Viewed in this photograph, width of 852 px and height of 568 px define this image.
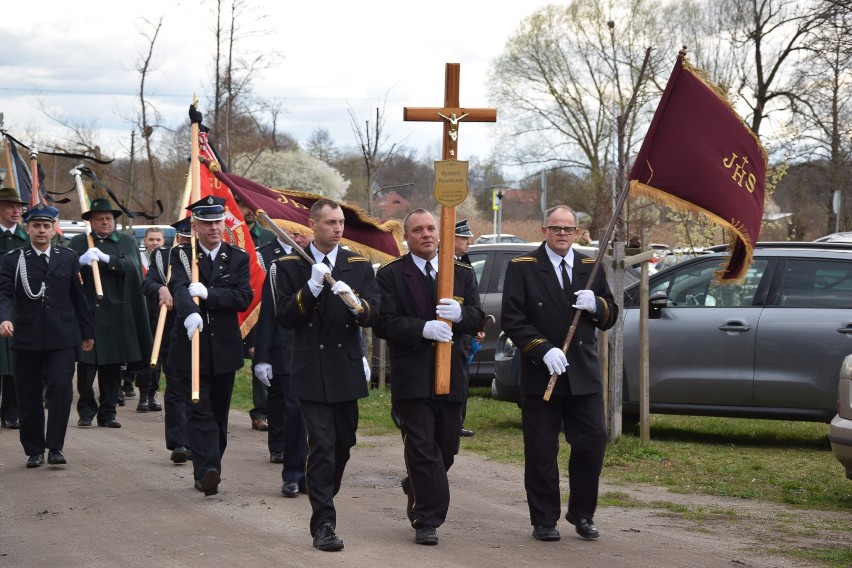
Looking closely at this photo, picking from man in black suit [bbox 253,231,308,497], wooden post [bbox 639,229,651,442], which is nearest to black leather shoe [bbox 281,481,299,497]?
man in black suit [bbox 253,231,308,497]

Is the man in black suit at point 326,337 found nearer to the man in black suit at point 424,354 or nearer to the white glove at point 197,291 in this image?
the man in black suit at point 424,354

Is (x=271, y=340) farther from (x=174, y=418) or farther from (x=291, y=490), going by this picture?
(x=291, y=490)

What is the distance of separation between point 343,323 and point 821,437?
647 centimetres

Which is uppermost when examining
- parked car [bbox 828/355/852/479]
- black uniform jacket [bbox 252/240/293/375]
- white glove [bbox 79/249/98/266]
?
white glove [bbox 79/249/98/266]

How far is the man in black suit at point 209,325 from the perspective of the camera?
811cm

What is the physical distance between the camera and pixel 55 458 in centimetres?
933

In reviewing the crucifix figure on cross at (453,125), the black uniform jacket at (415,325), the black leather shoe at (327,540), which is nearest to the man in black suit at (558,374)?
the black uniform jacket at (415,325)

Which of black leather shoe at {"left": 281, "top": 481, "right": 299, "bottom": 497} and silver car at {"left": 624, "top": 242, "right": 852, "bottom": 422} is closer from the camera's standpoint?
black leather shoe at {"left": 281, "top": 481, "right": 299, "bottom": 497}

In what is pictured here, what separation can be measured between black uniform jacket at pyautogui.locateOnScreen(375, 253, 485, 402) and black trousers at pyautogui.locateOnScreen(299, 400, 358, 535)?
15.0 inches

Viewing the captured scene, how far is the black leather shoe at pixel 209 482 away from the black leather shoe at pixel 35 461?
196 cm

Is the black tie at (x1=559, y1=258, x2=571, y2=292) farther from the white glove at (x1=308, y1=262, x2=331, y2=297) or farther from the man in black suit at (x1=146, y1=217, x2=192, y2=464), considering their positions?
the man in black suit at (x1=146, y1=217, x2=192, y2=464)

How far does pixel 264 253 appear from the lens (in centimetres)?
975

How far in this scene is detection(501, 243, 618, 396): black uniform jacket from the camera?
6.90 m

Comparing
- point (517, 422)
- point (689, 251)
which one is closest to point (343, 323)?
point (517, 422)
